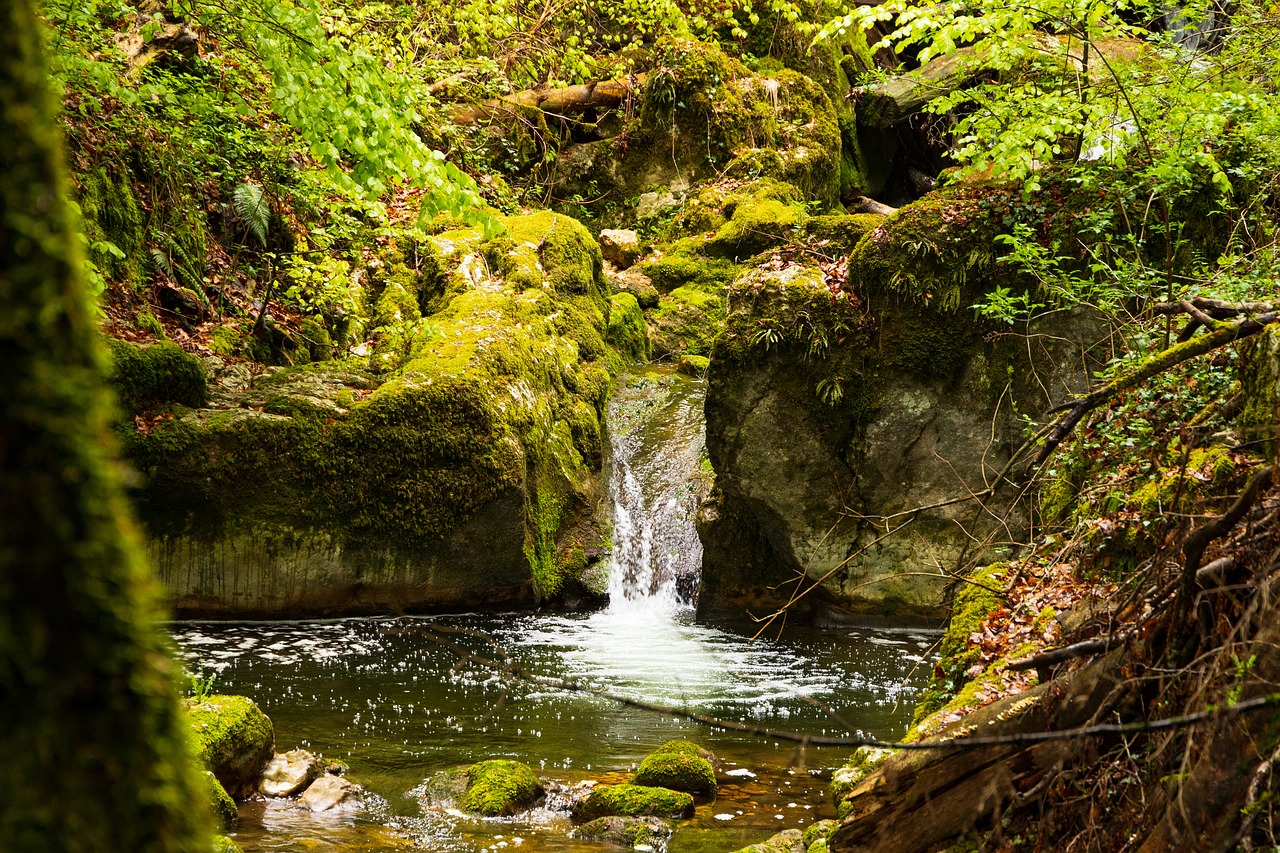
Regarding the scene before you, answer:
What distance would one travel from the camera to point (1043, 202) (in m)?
9.21

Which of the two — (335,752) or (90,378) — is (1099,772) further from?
(335,752)

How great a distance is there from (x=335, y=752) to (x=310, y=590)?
362 centimetres

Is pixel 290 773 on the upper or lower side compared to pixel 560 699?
upper

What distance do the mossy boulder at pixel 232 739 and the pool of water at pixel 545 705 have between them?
24cm

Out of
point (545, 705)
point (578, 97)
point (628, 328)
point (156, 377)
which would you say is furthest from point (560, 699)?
point (578, 97)

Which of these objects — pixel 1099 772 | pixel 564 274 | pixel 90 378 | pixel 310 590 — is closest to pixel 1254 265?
pixel 1099 772

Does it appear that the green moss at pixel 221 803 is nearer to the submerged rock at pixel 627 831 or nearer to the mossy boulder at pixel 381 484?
the submerged rock at pixel 627 831

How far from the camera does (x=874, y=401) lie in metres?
9.92

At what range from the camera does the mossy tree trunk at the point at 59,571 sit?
0.83m

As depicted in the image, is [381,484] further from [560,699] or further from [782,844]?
[782,844]

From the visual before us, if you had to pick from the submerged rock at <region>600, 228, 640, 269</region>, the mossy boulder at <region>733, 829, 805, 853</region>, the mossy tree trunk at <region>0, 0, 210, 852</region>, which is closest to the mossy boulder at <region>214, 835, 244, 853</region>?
the mossy boulder at <region>733, 829, 805, 853</region>

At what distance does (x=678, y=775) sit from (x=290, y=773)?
256cm

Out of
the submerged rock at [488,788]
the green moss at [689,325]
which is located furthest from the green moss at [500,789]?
the green moss at [689,325]

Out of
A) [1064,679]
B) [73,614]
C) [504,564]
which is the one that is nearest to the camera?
[73,614]
